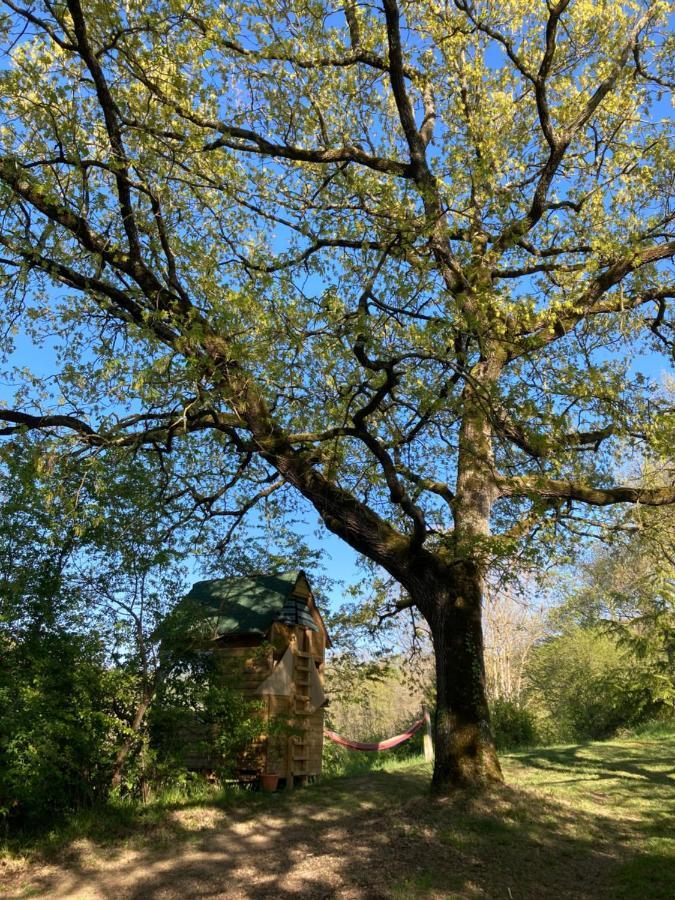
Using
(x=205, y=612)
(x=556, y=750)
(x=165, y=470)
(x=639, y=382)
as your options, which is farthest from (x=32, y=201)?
(x=556, y=750)

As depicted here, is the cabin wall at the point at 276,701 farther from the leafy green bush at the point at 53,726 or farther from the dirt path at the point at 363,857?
the dirt path at the point at 363,857

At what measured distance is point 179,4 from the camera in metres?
6.65

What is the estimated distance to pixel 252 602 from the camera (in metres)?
11.3

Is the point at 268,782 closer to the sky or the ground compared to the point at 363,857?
closer to the sky

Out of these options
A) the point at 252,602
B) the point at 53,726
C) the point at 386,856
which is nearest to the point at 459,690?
the point at 386,856

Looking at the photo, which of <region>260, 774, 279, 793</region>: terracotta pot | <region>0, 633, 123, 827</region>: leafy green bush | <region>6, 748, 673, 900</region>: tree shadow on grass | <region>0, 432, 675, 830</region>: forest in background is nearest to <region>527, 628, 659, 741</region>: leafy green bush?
<region>0, 432, 675, 830</region>: forest in background

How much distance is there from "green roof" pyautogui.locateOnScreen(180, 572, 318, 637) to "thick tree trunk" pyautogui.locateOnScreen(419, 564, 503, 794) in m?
3.72

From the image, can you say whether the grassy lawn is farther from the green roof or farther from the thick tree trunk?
the green roof

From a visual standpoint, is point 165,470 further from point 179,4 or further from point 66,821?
point 179,4

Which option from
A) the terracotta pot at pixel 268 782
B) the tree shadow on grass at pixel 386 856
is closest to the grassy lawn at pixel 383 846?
the tree shadow on grass at pixel 386 856

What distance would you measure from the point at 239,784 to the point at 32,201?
9.00m

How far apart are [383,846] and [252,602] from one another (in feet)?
19.1

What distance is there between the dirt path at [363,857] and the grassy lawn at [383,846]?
18mm

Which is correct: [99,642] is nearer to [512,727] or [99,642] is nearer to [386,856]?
[386,856]
